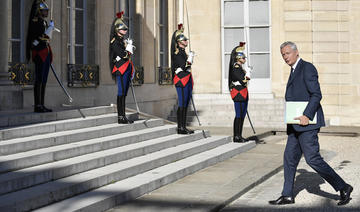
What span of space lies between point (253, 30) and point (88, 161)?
14.1 metres

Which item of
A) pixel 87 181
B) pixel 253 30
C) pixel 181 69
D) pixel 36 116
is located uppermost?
pixel 253 30

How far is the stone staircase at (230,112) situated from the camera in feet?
65.7

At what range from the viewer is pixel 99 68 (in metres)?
16.0

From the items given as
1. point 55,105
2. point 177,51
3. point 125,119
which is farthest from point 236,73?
point 55,105

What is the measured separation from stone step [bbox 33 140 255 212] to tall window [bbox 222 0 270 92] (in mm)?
10073

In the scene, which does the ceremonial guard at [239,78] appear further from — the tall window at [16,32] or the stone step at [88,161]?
the tall window at [16,32]

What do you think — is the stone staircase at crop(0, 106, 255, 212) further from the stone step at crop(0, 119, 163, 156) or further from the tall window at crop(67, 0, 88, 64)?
the tall window at crop(67, 0, 88, 64)

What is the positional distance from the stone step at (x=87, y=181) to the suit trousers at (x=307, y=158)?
223 cm

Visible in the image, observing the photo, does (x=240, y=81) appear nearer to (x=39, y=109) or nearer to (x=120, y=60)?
(x=120, y=60)

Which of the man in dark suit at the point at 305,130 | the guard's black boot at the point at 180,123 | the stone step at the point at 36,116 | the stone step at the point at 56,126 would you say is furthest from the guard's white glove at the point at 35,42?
the man in dark suit at the point at 305,130

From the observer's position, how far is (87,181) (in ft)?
25.2

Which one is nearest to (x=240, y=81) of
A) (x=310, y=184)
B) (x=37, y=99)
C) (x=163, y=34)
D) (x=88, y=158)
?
(x=310, y=184)

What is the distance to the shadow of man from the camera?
8.29 m

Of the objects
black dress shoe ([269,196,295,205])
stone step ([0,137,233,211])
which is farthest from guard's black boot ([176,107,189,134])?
black dress shoe ([269,196,295,205])
